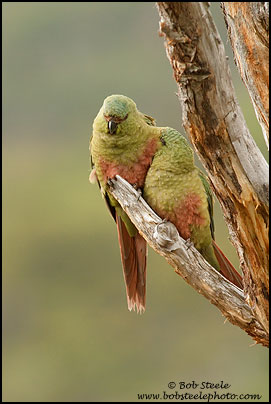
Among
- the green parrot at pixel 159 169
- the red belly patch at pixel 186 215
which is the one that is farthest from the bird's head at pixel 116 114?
the red belly patch at pixel 186 215

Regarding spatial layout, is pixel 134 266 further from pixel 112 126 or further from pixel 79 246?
pixel 79 246

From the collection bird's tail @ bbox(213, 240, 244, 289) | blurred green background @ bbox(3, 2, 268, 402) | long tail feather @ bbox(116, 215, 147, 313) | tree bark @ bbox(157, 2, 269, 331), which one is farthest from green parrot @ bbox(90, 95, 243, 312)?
blurred green background @ bbox(3, 2, 268, 402)

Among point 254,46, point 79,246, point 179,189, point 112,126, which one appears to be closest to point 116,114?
point 112,126

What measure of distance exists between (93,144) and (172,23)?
116 cm

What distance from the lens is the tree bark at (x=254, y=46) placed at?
8.62 feet

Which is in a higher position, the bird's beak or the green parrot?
the bird's beak

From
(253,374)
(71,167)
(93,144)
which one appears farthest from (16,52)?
(93,144)

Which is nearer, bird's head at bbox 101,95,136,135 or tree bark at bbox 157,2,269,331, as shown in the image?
tree bark at bbox 157,2,269,331

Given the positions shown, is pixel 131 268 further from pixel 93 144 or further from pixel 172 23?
pixel 172 23

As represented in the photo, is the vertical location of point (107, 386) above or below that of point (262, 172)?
below

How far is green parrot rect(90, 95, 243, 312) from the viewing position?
3080 millimetres

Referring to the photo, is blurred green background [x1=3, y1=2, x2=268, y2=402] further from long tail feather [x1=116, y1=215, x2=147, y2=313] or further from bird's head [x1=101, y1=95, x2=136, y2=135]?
bird's head [x1=101, y1=95, x2=136, y2=135]

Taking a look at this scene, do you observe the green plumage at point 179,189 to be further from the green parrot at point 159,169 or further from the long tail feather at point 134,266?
the long tail feather at point 134,266

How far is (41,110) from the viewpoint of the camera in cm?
1526
